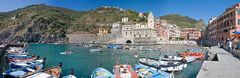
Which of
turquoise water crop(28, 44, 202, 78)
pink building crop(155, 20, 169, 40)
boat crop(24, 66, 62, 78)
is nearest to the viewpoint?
boat crop(24, 66, 62, 78)

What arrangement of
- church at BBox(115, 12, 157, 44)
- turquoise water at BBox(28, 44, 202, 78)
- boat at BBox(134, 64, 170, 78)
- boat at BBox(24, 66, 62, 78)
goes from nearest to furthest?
boat at BBox(24, 66, 62, 78)
boat at BBox(134, 64, 170, 78)
turquoise water at BBox(28, 44, 202, 78)
church at BBox(115, 12, 157, 44)

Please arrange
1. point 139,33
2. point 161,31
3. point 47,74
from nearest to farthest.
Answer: point 47,74
point 139,33
point 161,31

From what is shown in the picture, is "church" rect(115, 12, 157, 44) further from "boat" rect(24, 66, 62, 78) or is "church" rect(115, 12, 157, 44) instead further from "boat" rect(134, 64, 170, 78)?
"boat" rect(24, 66, 62, 78)

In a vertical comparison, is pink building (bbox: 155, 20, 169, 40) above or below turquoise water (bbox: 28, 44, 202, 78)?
above

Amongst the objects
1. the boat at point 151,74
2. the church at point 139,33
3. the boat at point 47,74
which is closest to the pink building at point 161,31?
the church at point 139,33

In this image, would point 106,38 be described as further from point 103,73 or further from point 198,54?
point 103,73

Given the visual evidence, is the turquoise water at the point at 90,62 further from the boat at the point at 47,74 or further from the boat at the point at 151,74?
the boat at the point at 151,74

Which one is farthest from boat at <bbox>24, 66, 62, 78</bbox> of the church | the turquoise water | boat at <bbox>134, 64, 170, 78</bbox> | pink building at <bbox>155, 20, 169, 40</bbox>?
pink building at <bbox>155, 20, 169, 40</bbox>

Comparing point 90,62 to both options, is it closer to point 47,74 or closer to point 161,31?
point 47,74

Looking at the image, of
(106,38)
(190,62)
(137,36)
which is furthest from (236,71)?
(106,38)

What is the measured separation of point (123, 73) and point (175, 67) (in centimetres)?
1113

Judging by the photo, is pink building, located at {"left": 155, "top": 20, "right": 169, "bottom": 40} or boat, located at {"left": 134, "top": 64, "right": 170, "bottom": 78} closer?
boat, located at {"left": 134, "top": 64, "right": 170, "bottom": 78}

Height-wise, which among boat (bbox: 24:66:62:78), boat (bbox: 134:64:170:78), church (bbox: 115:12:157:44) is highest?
church (bbox: 115:12:157:44)

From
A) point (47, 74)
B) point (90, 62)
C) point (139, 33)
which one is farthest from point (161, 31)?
point (47, 74)
